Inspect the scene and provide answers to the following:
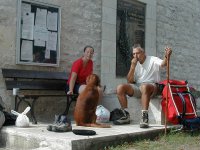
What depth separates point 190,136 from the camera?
566 centimetres

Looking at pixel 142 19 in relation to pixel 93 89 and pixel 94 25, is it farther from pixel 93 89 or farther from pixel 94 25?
pixel 93 89

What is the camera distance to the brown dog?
5.47 meters

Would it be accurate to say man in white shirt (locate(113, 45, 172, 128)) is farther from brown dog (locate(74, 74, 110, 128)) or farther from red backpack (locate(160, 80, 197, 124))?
brown dog (locate(74, 74, 110, 128))

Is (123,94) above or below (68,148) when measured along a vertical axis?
above

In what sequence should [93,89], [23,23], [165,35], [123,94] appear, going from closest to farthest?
[93,89], [123,94], [23,23], [165,35]

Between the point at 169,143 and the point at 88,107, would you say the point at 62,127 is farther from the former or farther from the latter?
the point at 169,143

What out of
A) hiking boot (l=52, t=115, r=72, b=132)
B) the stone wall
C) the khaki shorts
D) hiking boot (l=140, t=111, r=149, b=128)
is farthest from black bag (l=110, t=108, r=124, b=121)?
the stone wall

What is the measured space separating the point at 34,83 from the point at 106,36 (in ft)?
7.62

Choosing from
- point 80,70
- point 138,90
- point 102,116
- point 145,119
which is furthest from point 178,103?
point 80,70

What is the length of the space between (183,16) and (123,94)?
5.56 meters

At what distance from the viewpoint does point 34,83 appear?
21.6 feet

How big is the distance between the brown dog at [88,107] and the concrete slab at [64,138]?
0.35 meters

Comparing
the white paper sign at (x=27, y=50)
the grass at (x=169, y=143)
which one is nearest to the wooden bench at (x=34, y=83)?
the white paper sign at (x=27, y=50)

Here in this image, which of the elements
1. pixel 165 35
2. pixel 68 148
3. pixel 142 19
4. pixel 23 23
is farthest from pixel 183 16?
pixel 68 148
